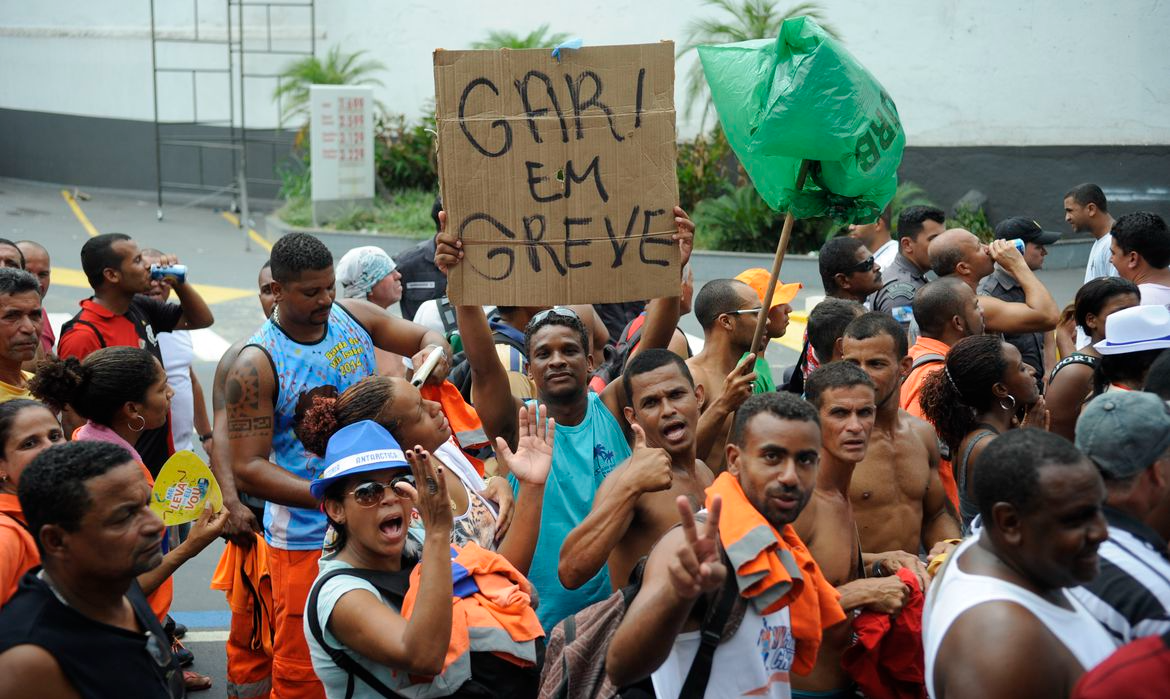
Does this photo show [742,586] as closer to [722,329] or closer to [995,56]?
[722,329]

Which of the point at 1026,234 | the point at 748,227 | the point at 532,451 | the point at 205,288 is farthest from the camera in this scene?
the point at 748,227

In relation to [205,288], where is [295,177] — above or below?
above

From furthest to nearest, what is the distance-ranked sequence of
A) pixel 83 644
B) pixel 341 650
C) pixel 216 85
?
pixel 216 85, pixel 341 650, pixel 83 644

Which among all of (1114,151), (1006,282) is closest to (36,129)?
(1114,151)

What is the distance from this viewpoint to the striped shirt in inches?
118

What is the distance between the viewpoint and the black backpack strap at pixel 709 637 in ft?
10.7

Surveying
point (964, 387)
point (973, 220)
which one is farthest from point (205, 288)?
point (964, 387)

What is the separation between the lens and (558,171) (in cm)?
449

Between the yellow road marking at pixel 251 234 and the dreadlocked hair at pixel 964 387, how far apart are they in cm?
1544

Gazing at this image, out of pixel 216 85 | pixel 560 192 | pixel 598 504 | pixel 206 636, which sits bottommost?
pixel 206 636

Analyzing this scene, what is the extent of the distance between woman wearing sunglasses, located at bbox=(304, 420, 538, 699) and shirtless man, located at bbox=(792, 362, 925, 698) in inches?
48.8

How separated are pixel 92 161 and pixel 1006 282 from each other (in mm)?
22946

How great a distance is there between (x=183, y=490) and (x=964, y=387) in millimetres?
3235

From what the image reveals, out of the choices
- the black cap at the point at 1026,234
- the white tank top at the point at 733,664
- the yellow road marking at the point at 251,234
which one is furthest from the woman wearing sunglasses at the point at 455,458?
the yellow road marking at the point at 251,234
